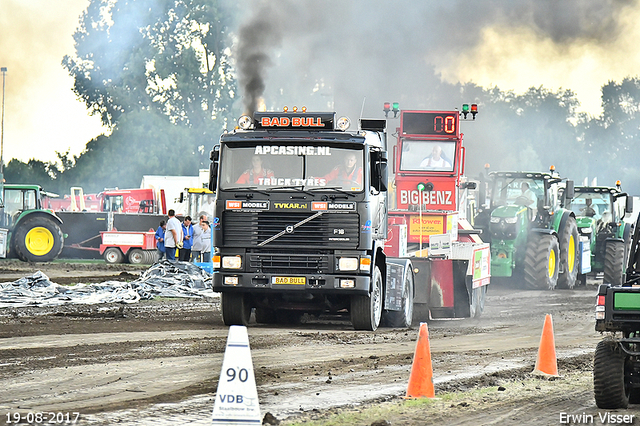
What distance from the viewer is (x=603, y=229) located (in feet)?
93.4

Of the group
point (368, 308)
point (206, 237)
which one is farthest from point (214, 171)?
point (206, 237)

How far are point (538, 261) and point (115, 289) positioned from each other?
34.4 feet

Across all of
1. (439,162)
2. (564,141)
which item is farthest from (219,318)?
(564,141)

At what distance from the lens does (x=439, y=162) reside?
71.9ft

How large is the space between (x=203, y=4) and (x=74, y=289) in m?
30.8

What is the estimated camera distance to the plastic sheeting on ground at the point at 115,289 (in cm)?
1855

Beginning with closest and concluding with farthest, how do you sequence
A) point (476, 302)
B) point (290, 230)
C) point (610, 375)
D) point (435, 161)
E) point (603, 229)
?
point (610, 375)
point (290, 230)
point (476, 302)
point (435, 161)
point (603, 229)

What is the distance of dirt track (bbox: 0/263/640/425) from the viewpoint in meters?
7.84

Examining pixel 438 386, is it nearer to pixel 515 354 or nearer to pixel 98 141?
pixel 515 354

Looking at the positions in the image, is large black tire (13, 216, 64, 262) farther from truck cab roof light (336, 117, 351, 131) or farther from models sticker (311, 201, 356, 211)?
models sticker (311, 201, 356, 211)

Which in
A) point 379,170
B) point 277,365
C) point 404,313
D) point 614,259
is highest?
point 379,170

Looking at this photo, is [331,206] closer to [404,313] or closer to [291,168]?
[291,168]

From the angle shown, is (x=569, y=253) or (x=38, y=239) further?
(x=38, y=239)

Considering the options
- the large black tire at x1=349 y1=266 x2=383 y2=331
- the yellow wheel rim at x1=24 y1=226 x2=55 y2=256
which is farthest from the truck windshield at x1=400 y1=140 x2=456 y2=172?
the yellow wheel rim at x1=24 y1=226 x2=55 y2=256
